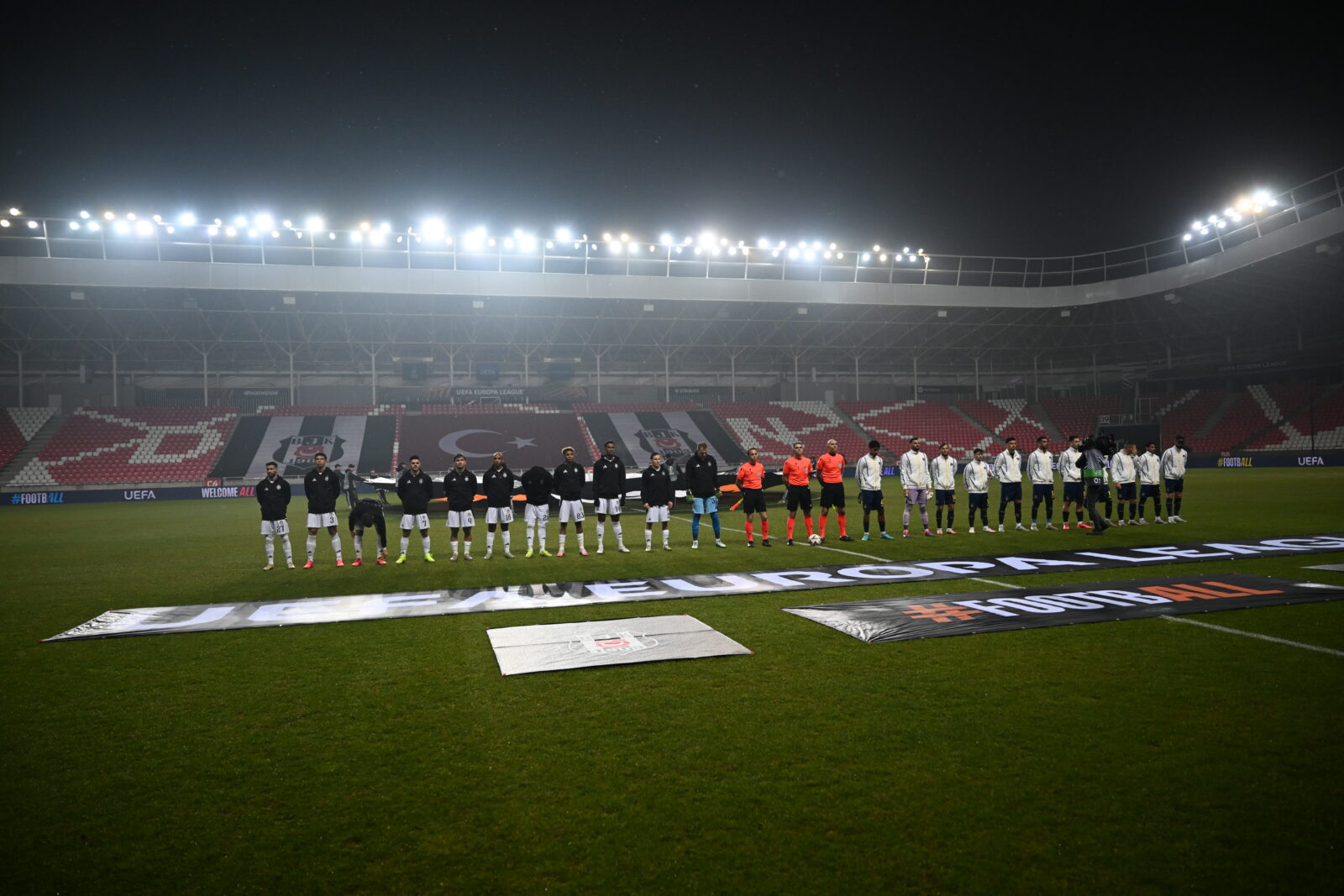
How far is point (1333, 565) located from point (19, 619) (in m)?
16.0

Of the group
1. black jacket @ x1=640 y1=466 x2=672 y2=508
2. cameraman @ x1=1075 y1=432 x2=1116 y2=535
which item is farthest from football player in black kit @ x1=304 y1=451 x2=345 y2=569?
cameraman @ x1=1075 y1=432 x2=1116 y2=535

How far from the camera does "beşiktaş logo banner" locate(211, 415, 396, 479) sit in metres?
34.3

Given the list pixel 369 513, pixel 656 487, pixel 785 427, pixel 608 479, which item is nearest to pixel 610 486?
pixel 608 479

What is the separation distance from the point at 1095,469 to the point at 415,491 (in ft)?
40.9

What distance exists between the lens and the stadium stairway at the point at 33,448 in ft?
103

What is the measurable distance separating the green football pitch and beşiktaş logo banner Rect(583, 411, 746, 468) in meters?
31.0

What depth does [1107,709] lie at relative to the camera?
4.80 metres

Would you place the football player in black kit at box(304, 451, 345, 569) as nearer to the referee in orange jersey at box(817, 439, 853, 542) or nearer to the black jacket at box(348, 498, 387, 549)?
the black jacket at box(348, 498, 387, 549)

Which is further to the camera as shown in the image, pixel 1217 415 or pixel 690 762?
pixel 1217 415

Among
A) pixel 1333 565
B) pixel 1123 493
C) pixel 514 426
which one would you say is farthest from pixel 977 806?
pixel 514 426

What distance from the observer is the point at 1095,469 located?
13.8 m

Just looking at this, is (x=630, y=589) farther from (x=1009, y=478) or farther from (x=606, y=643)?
(x=1009, y=478)

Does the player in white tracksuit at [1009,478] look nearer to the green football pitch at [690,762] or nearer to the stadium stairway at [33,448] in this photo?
the green football pitch at [690,762]

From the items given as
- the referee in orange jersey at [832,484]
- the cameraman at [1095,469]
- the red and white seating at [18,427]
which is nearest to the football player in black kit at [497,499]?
the referee in orange jersey at [832,484]
